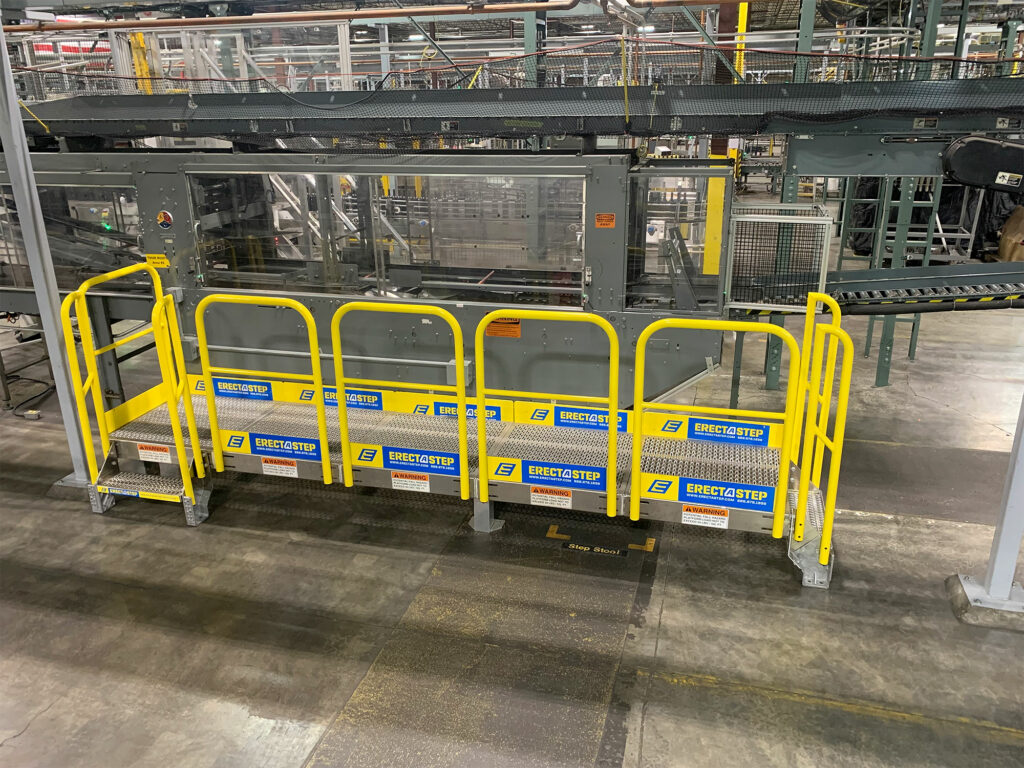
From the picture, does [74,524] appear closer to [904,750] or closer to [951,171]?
[904,750]

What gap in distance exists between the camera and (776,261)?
20.2 feet

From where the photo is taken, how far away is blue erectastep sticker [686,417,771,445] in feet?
17.5

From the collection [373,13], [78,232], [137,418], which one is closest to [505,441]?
[137,418]

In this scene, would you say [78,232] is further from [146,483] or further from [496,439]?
[496,439]

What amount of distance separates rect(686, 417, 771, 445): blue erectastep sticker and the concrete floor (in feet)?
2.37

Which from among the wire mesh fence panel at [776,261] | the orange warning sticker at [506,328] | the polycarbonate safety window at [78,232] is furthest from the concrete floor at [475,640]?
the polycarbonate safety window at [78,232]

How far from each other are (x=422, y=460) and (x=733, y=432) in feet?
7.51

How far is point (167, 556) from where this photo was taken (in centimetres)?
521

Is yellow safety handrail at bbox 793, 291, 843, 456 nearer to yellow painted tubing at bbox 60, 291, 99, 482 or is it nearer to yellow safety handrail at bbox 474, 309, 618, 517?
yellow safety handrail at bbox 474, 309, 618, 517

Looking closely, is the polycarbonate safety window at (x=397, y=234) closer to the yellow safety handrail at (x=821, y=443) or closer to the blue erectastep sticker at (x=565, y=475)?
the blue erectastep sticker at (x=565, y=475)

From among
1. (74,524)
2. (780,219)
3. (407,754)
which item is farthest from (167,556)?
(780,219)

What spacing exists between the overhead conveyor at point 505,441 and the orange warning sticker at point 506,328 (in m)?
0.04

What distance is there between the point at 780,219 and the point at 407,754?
4484 millimetres

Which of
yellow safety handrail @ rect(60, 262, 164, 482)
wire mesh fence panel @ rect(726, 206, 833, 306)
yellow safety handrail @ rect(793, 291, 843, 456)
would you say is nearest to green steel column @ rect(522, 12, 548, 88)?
wire mesh fence panel @ rect(726, 206, 833, 306)
